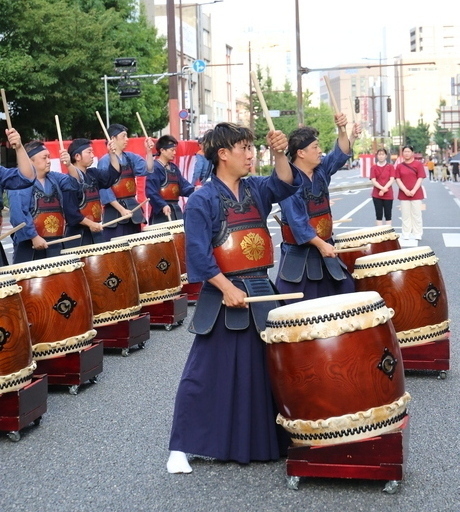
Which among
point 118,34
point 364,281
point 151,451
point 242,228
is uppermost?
point 118,34

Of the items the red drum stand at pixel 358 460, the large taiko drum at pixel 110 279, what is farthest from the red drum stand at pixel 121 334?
the red drum stand at pixel 358 460

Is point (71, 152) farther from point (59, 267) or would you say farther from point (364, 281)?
point (364, 281)

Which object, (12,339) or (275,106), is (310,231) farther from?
(275,106)

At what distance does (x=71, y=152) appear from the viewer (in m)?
10.0

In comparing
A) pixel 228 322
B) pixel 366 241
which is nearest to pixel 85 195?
pixel 366 241

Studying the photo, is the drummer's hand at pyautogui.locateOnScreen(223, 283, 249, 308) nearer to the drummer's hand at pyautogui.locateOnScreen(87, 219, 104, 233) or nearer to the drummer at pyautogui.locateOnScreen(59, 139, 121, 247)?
the drummer at pyautogui.locateOnScreen(59, 139, 121, 247)

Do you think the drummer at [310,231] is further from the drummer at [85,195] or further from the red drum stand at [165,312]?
the red drum stand at [165,312]

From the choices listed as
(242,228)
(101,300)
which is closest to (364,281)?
(242,228)

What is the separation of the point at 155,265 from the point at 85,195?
101 cm

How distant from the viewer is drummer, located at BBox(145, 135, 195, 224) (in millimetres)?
12297

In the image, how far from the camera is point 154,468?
5250 millimetres

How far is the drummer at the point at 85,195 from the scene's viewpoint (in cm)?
944

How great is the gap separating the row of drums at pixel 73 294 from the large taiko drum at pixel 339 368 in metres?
1.96

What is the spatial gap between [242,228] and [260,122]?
225ft
